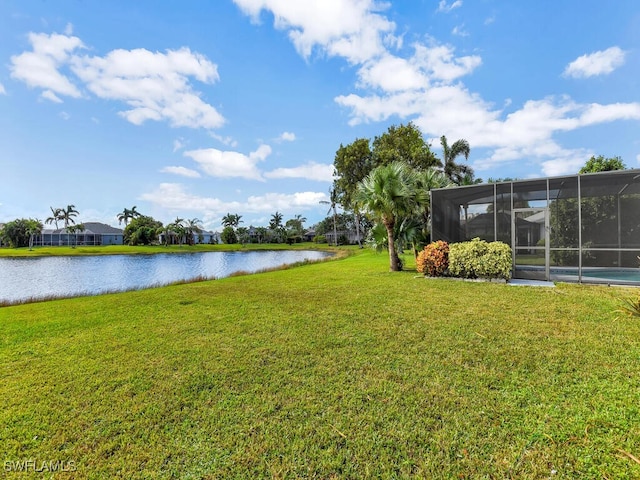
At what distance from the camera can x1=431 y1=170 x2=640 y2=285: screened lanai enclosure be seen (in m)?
9.48

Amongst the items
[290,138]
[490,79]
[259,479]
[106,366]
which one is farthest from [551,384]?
[290,138]

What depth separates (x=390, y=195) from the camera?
11.3m

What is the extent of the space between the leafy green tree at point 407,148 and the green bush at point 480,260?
18856 millimetres

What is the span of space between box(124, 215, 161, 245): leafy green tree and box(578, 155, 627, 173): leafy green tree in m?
67.0

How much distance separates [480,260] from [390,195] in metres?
3.95

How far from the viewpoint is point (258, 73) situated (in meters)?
12.7

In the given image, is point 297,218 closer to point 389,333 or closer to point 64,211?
point 64,211

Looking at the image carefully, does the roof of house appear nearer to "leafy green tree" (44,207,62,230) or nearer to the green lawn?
"leafy green tree" (44,207,62,230)

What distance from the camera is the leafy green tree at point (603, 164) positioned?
17.0 meters

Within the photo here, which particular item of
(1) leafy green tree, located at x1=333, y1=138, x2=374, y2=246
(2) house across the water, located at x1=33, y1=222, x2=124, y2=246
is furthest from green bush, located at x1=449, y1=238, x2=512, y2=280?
(2) house across the water, located at x1=33, y1=222, x2=124, y2=246

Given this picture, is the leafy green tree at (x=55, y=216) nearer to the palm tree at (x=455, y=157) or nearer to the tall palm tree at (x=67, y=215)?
the tall palm tree at (x=67, y=215)

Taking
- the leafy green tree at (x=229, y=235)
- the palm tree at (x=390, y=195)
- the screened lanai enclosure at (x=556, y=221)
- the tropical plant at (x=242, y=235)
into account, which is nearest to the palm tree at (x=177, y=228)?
the leafy green tree at (x=229, y=235)

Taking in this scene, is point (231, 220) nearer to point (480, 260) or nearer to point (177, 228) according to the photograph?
point (177, 228)

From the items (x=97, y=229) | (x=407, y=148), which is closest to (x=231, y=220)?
(x=97, y=229)
